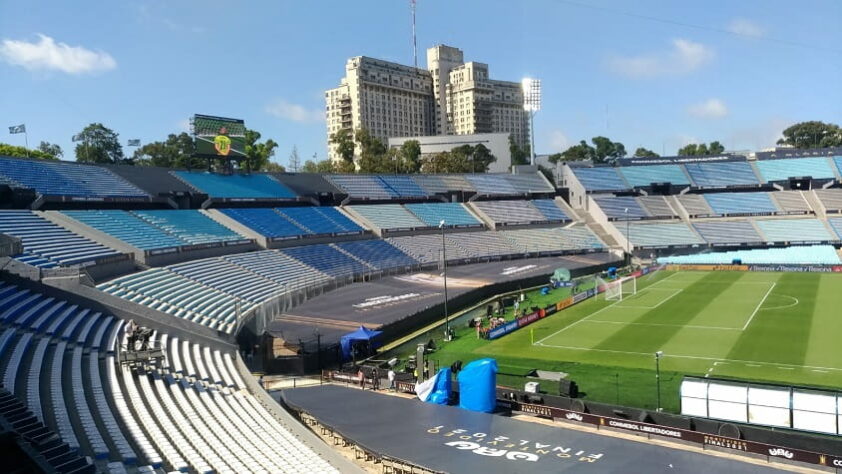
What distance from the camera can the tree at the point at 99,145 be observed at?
101188 mm

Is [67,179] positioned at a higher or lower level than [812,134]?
lower

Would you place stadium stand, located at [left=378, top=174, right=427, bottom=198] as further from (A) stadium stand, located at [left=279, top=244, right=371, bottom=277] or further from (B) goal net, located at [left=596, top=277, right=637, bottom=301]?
(B) goal net, located at [left=596, top=277, right=637, bottom=301]

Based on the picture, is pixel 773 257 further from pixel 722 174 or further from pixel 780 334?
pixel 780 334

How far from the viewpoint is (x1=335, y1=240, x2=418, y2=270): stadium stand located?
55.6 m

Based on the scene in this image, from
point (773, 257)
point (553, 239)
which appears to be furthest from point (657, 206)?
point (773, 257)

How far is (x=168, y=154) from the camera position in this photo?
11562 cm

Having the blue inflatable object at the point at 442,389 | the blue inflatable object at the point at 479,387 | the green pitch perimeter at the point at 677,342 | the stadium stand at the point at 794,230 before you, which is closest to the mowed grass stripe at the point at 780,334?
the green pitch perimeter at the point at 677,342

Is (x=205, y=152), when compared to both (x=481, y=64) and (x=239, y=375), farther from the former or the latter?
(x=481, y=64)

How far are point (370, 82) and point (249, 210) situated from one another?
4837 inches

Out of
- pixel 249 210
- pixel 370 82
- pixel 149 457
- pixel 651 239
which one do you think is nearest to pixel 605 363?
pixel 149 457

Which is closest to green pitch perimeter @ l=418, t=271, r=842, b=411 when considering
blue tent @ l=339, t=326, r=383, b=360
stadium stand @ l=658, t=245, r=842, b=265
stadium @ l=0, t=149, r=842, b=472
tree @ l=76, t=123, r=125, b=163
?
stadium @ l=0, t=149, r=842, b=472

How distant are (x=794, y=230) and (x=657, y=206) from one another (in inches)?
641

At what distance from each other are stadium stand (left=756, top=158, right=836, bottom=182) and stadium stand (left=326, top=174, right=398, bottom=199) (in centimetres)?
5464

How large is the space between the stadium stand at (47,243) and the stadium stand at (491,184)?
180ft
